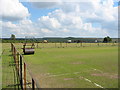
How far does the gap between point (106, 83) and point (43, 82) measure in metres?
2.47

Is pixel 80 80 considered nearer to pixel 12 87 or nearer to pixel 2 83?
pixel 12 87

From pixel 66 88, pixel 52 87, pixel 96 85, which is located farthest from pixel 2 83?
pixel 96 85

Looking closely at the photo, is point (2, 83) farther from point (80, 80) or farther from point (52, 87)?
point (80, 80)

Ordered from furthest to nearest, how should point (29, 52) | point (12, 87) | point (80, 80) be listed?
point (29, 52) < point (80, 80) < point (12, 87)

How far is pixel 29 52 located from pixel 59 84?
1064 centimetres

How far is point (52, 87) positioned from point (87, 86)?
1267mm

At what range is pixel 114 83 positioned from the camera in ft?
18.0

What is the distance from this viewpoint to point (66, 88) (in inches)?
193

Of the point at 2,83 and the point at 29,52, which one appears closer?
the point at 2,83

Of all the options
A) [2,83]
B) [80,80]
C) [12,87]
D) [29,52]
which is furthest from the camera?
[29,52]

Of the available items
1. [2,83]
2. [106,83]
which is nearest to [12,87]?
[2,83]

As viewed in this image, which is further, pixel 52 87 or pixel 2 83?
pixel 2 83

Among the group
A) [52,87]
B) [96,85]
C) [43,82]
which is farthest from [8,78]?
[96,85]

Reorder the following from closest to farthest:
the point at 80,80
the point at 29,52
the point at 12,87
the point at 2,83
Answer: the point at 12,87 < the point at 2,83 < the point at 80,80 < the point at 29,52
